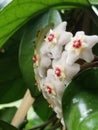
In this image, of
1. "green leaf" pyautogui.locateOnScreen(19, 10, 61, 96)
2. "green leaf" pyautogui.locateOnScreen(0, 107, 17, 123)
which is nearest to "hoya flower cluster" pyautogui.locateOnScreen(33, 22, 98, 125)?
"green leaf" pyautogui.locateOnScreen(19, 10, 61, 96)

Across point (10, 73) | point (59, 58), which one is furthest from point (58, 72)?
point (10, 73)

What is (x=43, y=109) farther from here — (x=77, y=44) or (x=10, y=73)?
(x=77, y=44)

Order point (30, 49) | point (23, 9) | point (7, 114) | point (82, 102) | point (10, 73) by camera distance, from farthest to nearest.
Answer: point (7, 114), point (10, 73), point (30, 49), point (23, 9), point (82, 102)

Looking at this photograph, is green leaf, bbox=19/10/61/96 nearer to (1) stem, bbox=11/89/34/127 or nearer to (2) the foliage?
(2) the foliage

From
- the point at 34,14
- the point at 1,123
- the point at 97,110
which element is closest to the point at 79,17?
the point at 34,14

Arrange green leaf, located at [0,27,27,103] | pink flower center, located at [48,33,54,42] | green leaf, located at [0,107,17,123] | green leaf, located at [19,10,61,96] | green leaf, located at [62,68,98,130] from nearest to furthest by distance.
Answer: green leaf, located at [62,68,98,130] → pink flower center, located at [48,33,54,42] → green leaf, located at [19,10,61,96] → green leaf, located at [0,27,27,103] → green leaf, located at [0,107,17,123]

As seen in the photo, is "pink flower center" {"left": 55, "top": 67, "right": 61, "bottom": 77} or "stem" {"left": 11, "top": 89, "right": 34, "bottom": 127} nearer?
"pink flower center" {"left": 55, "top": 67, "right": 61, "bottom": 77}
